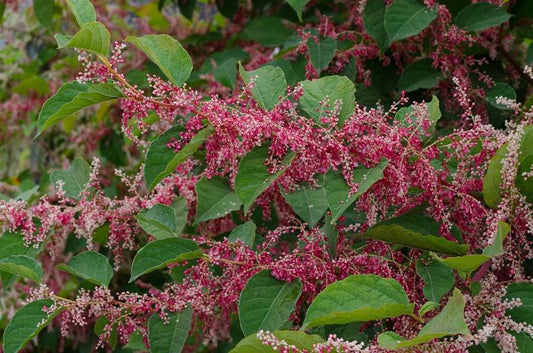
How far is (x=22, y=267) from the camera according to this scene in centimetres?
117

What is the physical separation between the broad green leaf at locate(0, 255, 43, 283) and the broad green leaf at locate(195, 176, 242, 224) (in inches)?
11.3

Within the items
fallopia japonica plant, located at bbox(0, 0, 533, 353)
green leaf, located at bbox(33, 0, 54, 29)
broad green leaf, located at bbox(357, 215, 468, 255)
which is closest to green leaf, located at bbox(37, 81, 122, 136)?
fallopia japonica plant, located at bbox(0, 0, 533, 353)

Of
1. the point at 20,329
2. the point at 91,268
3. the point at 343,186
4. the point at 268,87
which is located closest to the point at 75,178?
the point at 91,268

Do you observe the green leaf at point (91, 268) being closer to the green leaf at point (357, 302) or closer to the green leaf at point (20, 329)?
the green leaf at point (20, 329)

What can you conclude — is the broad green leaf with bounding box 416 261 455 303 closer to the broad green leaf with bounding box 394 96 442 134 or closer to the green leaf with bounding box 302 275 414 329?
the green leaf with bounding box 302 275 414 329

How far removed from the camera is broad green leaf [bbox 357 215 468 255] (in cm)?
104

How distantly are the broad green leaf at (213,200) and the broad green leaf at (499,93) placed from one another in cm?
59

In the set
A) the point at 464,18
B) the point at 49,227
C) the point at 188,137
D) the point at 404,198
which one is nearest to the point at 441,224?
the point at 404,198

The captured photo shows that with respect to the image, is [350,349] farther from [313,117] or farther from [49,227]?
[49,227]

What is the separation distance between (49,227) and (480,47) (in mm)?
997

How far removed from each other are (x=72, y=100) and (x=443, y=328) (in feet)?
2.04

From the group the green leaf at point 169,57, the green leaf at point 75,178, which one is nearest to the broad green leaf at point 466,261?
the green leaf at point 169,57

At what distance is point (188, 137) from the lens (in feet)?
3.70

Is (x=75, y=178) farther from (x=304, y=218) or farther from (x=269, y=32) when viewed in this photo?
(x=269, y=32)
